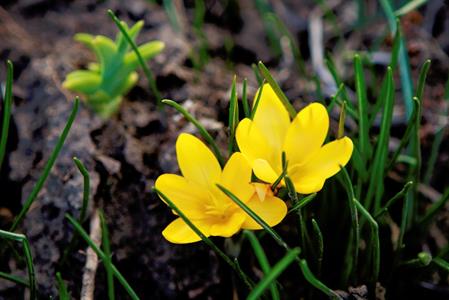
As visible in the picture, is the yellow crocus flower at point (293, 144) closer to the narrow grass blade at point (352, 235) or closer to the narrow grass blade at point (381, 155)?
the narrow grass blade at point (352, 235)

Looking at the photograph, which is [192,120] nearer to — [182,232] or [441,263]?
[182,232]

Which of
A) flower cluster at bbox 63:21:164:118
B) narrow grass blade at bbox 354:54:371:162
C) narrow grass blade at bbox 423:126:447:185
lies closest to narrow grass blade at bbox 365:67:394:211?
narrow grass blade at bbox 354:54:371:162

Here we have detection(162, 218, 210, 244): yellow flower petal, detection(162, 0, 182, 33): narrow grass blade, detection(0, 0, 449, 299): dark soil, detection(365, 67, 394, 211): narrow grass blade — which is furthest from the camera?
detection(162, 0, 182, 33): narrow grass blade

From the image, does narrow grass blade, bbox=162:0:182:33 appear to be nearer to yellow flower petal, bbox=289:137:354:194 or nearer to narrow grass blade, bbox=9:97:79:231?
narrow grass blade, bbox=9:97:79:231

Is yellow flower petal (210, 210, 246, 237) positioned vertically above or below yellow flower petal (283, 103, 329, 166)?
below

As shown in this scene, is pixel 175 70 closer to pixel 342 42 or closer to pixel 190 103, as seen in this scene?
pixel 190 103

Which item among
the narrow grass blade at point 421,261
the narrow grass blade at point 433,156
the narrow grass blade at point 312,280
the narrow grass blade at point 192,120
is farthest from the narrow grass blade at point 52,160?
the narrow grass blade at point 433,156

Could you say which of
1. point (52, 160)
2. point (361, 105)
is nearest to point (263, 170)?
point (361, 105)
